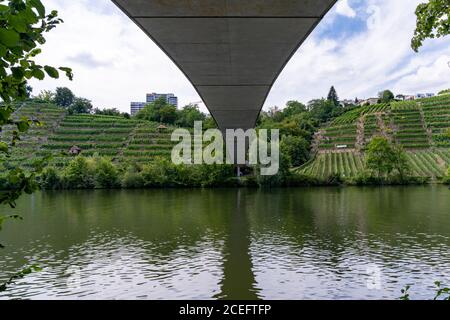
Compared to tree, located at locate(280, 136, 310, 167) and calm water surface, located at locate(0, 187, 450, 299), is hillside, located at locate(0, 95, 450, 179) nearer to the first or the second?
tree, located at locate(280, 136, 310, 167)

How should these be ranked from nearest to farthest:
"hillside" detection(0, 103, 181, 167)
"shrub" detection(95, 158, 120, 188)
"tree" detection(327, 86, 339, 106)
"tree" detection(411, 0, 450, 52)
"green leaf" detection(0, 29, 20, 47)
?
"green leaf" detection(0, 29, 20, 47) < "tree" detection(411, 0, 450, 52) < "shrub" detection(95, 158, 120, 188) < "hillside" detection(0, 103, 181, 167) < "tree" detection(327, 86, 339, 106)

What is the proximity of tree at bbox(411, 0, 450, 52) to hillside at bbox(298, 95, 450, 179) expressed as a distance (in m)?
42.1

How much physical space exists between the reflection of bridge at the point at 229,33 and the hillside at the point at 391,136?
3808cm

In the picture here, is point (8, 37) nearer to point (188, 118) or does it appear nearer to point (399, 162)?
point (399, 162)

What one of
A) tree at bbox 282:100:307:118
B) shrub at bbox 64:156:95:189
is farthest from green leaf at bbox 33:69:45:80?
tree at bbox 282:100:307:118

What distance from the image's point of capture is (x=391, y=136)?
205 feet

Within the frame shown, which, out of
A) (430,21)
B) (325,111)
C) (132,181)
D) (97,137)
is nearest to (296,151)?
(132,181)

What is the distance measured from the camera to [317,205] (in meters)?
27.3

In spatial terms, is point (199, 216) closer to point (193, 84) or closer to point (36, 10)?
point (193, 84)

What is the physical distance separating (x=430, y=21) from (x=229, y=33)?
3.04 metres

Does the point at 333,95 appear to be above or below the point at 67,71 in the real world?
above

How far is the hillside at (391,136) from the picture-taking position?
51.9 meters

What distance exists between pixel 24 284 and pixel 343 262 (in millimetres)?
9364

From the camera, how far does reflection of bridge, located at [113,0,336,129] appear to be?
496cm
